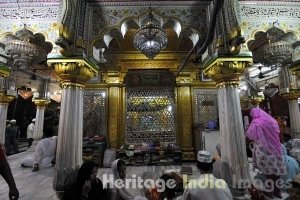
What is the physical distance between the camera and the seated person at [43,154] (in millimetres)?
5840

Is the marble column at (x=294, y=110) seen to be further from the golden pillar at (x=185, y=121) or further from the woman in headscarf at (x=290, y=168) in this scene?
the woman in headscarf at (x=290, y=168)

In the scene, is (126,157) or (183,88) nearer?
(126,157)

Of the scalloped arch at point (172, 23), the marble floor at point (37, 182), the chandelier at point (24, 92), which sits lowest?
the marble floor at point (37, 182)

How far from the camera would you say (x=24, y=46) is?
4.67m

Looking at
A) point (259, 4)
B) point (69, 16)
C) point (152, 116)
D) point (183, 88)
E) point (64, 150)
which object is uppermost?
point (259, 4)

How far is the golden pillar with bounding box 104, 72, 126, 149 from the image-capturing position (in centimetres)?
693

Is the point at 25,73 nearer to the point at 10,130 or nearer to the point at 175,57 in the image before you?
the point at 10,130

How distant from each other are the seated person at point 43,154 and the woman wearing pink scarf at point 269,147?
579 cm

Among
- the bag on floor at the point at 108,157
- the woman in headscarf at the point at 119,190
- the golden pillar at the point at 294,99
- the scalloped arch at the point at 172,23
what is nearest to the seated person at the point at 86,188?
the woman in headscarf at the point at 119,190

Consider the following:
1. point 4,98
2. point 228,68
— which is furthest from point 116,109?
point 228,68

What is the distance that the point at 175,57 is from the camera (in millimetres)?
7188

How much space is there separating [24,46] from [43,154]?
330cm

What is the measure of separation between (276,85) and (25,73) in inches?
449

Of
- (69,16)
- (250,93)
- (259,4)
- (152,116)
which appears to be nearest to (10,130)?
(152,116)
